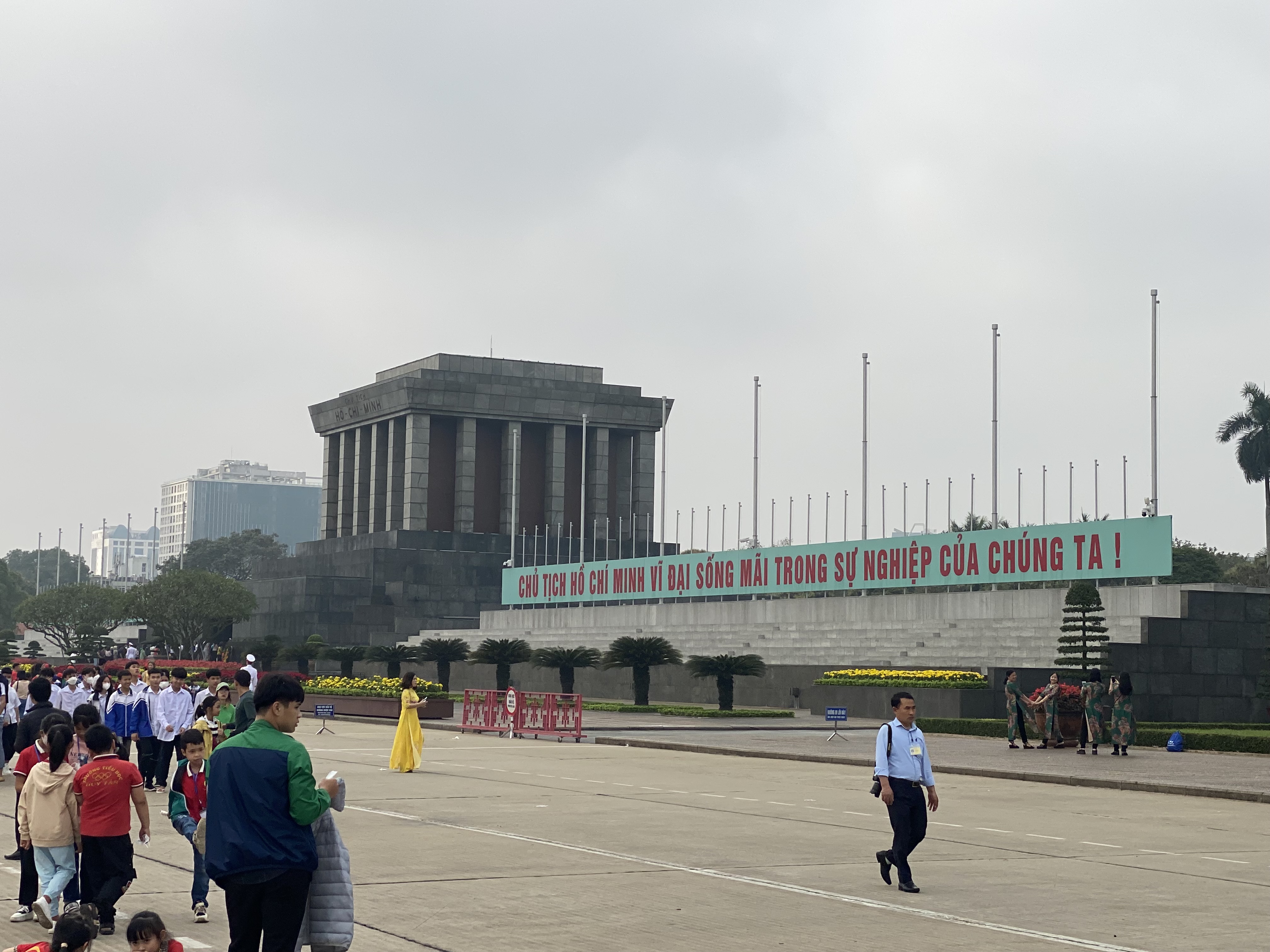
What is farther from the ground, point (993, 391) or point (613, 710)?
point (993, 391)

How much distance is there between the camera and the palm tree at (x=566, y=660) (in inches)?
2079

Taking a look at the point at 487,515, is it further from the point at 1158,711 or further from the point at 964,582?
the point at 1158,711

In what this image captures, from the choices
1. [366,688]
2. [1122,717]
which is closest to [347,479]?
[366,688]

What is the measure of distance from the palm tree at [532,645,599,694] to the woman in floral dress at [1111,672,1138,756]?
23.8 m

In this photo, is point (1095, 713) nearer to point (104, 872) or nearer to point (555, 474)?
point (104, 872)

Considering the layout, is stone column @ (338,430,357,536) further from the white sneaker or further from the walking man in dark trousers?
the white sneaker

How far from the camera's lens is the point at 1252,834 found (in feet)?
60.6

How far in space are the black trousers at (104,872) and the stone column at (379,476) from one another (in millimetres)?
85017

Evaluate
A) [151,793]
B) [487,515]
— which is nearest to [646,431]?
[487,515]

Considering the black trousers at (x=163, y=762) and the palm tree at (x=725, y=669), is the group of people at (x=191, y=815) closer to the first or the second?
the black trousers at (x=163, y=762)

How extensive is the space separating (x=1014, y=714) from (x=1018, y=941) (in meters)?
23.1

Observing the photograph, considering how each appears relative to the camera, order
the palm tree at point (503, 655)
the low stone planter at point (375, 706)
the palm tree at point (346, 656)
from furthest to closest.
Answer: the palm tree at point (346, 656)
the palm tree at point (503, 655)
the low stone planter at point (375, 706)

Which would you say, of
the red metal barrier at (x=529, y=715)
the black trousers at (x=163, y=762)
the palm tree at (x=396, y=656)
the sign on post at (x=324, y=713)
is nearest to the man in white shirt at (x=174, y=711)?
the black trousers at (x=163, y=762)

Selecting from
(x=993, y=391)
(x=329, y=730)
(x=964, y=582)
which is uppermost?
(x=993, y=391)
